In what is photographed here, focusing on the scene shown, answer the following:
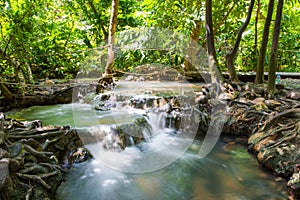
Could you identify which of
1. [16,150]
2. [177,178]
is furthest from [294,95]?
[16,150]

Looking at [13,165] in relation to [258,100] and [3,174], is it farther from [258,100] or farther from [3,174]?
[258,100]

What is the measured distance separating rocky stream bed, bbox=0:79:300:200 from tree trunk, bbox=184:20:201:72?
339 centimetres

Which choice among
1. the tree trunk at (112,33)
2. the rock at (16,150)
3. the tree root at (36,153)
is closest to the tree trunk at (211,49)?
the tree trunk at (112,33)

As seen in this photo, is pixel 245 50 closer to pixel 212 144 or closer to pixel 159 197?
pixel 212 144

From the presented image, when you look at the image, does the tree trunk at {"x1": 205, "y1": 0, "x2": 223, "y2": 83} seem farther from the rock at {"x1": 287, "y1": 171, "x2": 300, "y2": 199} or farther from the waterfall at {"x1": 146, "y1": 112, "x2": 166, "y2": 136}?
the rock at {"x1": 287, "y1": 171, "x2": 300, "y2": 199}

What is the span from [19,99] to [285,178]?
21.8 ft

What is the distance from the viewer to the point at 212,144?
5.98 meters

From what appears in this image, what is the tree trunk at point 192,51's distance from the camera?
10148 mm

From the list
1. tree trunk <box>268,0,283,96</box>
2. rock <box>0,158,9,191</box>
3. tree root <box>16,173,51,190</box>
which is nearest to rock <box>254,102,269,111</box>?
tree trunk <box>268,0,283,96</box>

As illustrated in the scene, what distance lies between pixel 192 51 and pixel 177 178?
7.35 m

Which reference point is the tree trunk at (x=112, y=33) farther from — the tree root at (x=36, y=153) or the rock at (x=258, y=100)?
the tree root at (x=36, y=153)

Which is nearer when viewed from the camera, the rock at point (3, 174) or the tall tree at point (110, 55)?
the rock at point (3, 174)

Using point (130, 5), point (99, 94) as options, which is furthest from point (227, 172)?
point (130, 5)

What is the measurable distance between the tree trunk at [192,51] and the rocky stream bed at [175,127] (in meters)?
3.39
